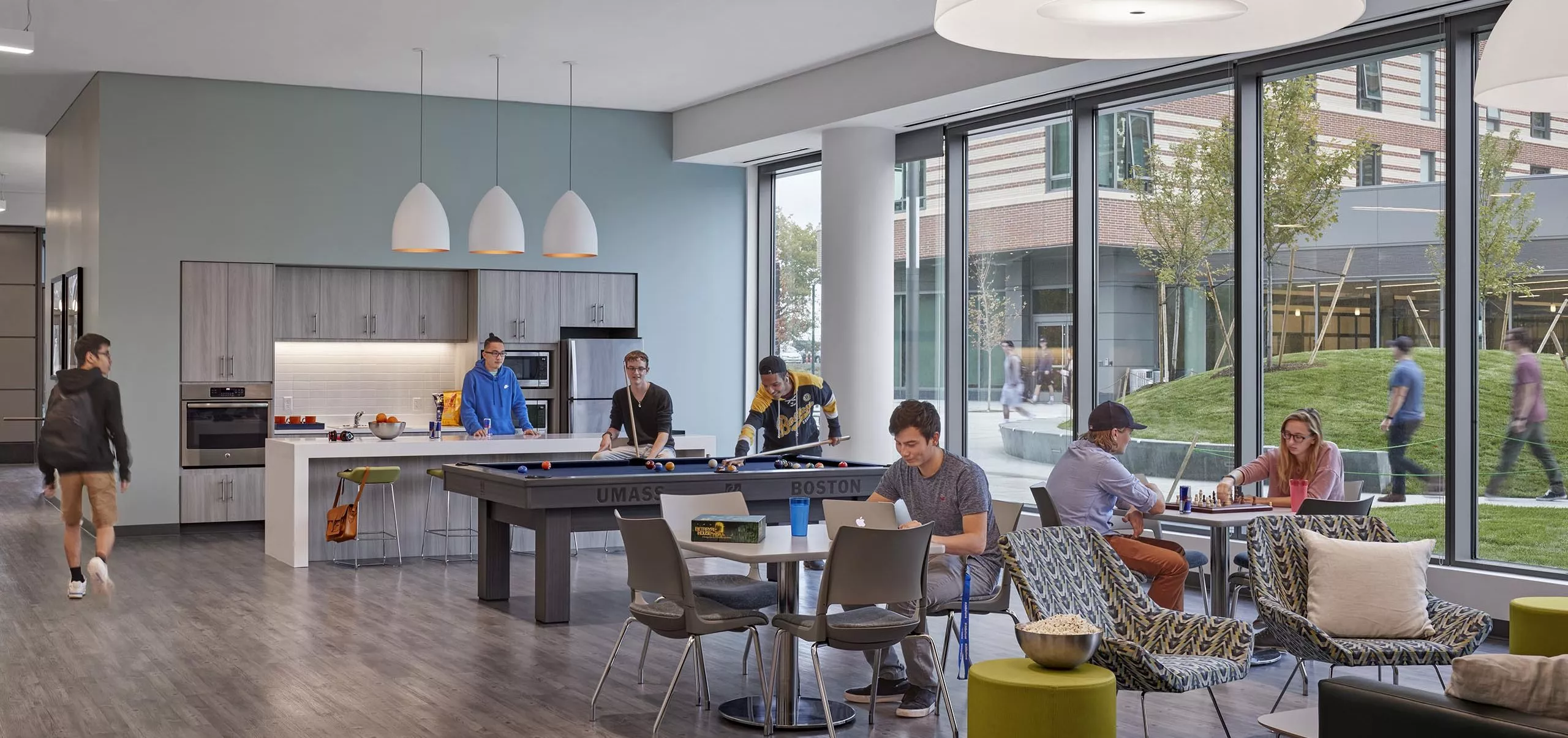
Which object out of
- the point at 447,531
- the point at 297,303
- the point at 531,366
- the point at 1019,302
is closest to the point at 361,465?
the point at 447,531

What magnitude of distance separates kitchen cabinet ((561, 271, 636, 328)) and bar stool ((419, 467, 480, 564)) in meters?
2.59

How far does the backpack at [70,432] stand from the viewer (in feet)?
25.4

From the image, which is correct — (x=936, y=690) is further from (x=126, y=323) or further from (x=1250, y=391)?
(x=126, y=323)

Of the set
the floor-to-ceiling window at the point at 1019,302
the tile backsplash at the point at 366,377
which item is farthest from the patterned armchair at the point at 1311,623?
the tile backsplash at the point at 366,377

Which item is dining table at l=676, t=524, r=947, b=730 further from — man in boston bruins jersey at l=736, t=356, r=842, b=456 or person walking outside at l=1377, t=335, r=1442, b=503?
person walking outside at l=1377, t=335, r=1442, b=503

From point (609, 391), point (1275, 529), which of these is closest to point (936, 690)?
point (1275, 529)

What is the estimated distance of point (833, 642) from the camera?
491 cm

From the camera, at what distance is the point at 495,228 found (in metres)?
9.48

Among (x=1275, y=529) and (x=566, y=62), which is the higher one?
(x=566, y=62)

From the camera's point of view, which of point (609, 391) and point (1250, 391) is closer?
point (1250, 391)

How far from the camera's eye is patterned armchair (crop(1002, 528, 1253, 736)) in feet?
14.4

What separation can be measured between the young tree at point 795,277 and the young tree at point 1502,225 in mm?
6058

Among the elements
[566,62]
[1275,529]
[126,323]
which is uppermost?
[566,62]

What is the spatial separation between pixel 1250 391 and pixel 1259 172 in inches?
50.9
